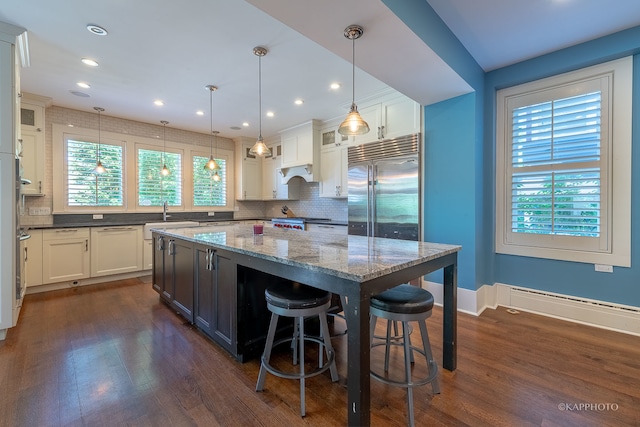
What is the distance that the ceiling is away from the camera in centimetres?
204

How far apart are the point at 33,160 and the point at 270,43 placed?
374cm

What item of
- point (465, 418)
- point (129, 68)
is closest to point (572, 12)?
point (465, 418)

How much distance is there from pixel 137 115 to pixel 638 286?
6.68m

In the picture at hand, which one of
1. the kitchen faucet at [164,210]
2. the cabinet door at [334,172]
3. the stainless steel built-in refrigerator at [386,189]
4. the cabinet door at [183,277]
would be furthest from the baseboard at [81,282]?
the stainless steel built-in refrigerator at [386,189]

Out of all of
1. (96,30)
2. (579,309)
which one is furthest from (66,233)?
(579,309)

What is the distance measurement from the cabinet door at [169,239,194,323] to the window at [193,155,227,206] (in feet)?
9.75

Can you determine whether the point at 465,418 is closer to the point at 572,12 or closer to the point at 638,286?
the point at 638,286

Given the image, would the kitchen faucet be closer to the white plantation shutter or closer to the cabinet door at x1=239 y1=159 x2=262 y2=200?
the cabinet door at x1=239 y1=159 x2=262 y2=200

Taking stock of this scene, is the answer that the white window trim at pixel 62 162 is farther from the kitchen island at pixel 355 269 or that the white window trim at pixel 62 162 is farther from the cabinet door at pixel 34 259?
the kitchen island at pixel 355 269

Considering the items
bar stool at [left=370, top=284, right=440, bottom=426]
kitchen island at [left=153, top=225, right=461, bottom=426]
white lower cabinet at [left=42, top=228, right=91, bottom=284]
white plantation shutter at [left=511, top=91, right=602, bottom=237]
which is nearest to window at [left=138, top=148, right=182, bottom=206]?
white lower cabinet at [left=42, top=228, right=91, bottom=284]

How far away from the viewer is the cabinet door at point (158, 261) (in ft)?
10.5

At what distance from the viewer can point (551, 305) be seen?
292 centimetres

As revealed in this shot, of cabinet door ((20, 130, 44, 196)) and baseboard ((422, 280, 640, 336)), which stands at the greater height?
cabinet door ((20, 130, 44, 196))

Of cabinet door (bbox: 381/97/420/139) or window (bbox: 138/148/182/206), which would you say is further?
window (bbox: 138/148/182/206)
